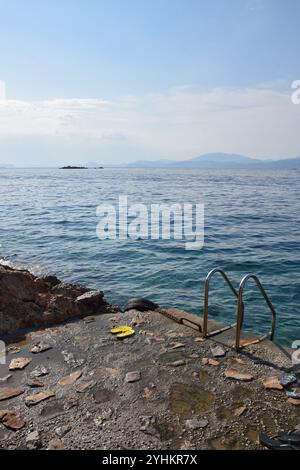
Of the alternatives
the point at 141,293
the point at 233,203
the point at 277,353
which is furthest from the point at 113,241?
the point at 233,203

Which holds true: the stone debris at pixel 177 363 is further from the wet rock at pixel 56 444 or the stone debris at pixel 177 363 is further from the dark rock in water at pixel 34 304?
the dark rock in water at pixel 34 304

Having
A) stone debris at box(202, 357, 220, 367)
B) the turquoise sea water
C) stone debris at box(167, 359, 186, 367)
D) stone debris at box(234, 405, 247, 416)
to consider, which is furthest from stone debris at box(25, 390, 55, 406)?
the turquoise sea water

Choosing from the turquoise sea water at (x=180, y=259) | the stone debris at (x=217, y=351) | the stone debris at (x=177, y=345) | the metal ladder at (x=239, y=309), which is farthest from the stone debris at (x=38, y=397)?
the turquoise sea water at (x=180, y=259)

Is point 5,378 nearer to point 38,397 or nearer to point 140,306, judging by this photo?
point 38,397

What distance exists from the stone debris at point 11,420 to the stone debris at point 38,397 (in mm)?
262

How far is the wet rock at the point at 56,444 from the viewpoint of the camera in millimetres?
4098

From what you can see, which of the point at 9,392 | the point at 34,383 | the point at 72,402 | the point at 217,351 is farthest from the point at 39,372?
the point at 217,351

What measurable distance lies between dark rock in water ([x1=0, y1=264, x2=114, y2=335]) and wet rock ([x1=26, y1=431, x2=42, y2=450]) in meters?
3.08

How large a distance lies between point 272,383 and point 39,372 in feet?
11.2

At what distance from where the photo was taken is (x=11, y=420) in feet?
14.9

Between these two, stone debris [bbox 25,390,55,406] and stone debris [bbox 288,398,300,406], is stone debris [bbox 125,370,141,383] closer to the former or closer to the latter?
stone debris [bbox 25,390,55,406]

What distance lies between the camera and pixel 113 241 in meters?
18.9

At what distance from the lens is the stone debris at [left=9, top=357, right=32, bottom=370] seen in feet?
18.8
